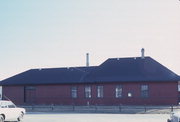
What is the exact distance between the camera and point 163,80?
1644 inches

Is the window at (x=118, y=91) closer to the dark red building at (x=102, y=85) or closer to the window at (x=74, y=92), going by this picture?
the dark red building at (x=102, y=85)

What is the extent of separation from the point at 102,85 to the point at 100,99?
1.80m

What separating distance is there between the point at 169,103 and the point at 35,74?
20.1 m

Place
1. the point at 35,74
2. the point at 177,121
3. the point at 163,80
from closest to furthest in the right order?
the point at 177,121, the point at 163,80, the point at 35,74

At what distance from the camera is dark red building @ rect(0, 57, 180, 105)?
4241cm

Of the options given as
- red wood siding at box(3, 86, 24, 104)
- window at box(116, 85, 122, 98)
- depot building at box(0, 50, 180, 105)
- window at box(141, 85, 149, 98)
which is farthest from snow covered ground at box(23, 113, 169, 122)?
red wood siding at box(3, 86, 24, 104)

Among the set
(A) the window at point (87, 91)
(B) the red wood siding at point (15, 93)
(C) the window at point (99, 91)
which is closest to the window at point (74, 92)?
(A) the window at point (87, 91)

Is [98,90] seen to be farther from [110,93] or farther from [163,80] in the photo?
[163,80]

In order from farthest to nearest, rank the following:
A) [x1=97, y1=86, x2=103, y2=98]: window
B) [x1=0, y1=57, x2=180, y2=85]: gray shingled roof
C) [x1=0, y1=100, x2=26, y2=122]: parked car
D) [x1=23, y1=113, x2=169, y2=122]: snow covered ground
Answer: [x1=97, y1=86, x2=103, y2=98]: window
[x1=0, y1=57, x2=180, y2=85]: gray shingled roof
[x1=23, y1=113, x2=169, y2=122]: snow covered ground
[x1=0, y1=100, x2=26, y2=122]: parked car

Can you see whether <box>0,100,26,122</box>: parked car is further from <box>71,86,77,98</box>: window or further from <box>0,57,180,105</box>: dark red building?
<box>71,86,77,98</box>: window

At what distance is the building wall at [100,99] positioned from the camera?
138 feet

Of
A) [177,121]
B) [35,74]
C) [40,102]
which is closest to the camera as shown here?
[177,121]

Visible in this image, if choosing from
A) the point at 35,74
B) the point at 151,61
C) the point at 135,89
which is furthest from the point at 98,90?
the point at 35,74

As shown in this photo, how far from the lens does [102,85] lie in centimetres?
4503
